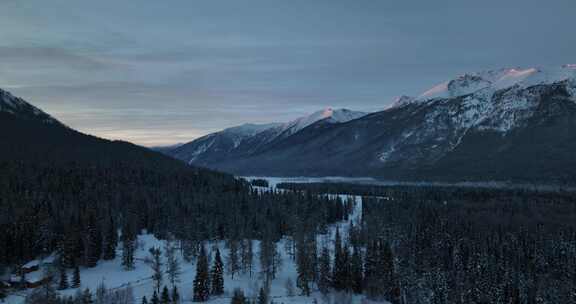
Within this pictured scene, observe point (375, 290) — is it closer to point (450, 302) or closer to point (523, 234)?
point (450, 302)

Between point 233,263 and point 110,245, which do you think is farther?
point 110,245

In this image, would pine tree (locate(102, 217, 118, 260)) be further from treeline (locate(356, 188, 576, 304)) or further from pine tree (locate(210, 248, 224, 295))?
treeline (locate(356, 188, 576, 304))

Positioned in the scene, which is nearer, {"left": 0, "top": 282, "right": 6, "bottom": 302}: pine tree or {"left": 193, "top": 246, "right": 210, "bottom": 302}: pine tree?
{"left": 0, "top": 282, "right": 6, "bottom": 302}: pine tree

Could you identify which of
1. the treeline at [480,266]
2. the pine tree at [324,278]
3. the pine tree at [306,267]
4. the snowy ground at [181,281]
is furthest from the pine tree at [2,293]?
the treeline at [480,266]

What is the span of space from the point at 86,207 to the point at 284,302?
97.0 m

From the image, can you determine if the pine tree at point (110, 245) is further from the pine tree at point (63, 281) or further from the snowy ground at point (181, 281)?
the pine tree at point (63, 281)

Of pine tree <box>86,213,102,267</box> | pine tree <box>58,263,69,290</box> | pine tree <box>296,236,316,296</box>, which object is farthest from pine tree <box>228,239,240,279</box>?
pine tree <box>58,263,69,290</box>

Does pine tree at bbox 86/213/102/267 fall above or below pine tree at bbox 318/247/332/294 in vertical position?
above

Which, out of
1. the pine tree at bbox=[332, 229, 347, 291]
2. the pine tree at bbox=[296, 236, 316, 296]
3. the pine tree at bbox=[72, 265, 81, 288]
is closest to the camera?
the pine tree at bbox=[72, 265, 81, 288]

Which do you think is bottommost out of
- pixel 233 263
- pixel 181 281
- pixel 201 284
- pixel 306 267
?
pixel 181 281

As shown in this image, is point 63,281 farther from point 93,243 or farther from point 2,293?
point 93,243

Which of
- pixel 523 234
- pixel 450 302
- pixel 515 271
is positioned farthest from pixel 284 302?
pixel 523 234

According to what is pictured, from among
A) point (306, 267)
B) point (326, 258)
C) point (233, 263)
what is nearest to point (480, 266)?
point (326, 258)

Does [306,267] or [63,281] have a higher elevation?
[306,267]
